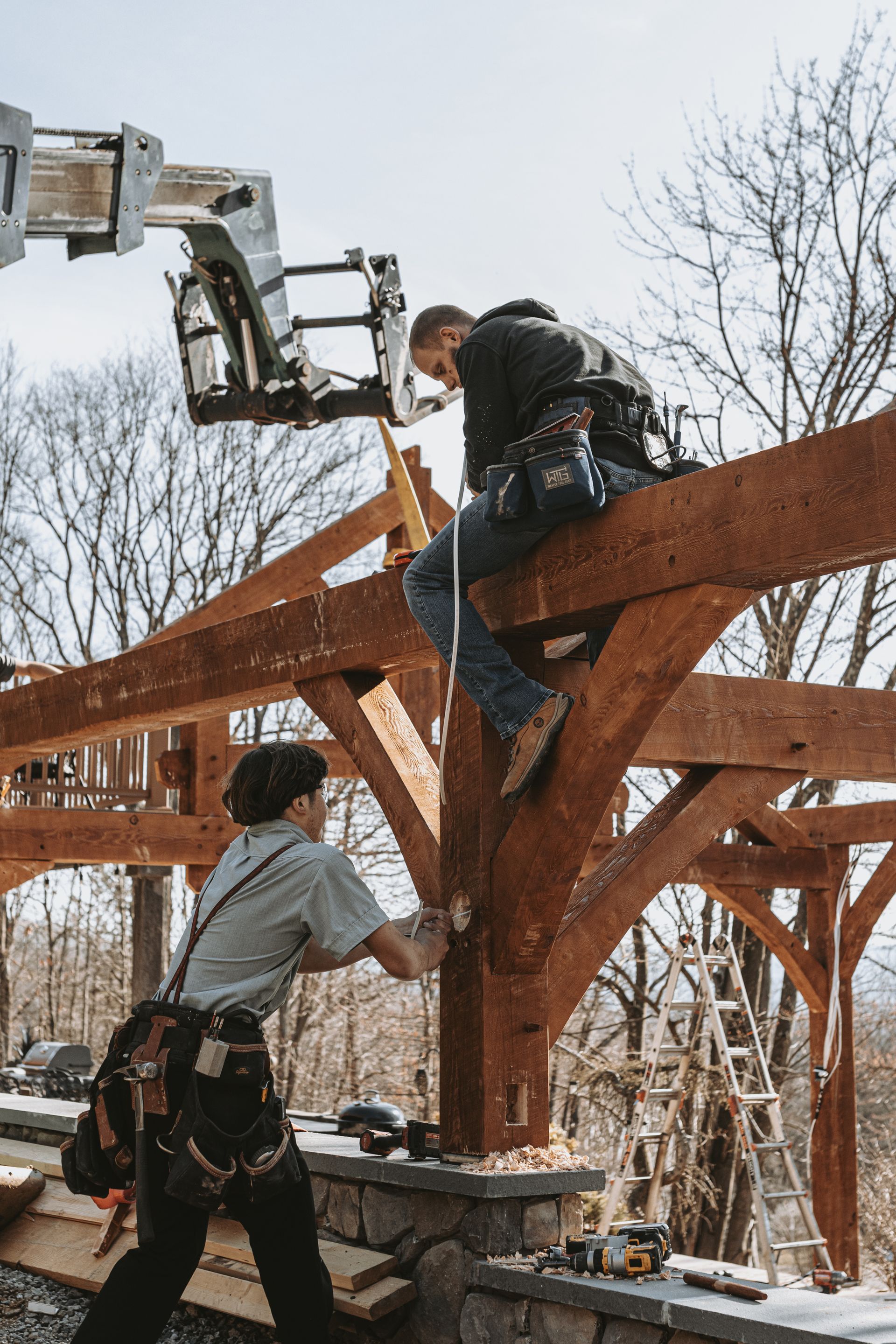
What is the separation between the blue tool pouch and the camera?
10.3 feet

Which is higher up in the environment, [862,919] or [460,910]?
[862,919]

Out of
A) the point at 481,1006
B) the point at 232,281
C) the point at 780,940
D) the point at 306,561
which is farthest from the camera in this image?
the point at 306,561

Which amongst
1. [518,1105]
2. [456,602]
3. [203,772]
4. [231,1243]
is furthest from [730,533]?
[203,772]

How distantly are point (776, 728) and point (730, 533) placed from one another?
2.62 meters

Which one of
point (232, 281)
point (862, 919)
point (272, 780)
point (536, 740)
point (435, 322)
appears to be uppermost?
point (232, 281)

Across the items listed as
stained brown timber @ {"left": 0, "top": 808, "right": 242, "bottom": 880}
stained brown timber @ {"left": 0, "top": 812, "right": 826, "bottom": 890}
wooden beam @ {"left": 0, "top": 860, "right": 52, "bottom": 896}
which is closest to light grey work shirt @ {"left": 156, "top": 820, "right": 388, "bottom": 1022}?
stained brown timber @ {"left": 0, "top": 812, "right": 826, "bottom": 890}

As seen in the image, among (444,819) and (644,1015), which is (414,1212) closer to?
(444,819)

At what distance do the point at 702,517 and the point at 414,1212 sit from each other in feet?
7.29

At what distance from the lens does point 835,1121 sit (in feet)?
29.6

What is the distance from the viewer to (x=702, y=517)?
10.1 feet

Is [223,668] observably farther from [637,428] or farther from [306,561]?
[306,561]

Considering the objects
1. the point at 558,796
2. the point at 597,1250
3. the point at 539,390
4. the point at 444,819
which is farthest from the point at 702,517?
the point at 597,1250

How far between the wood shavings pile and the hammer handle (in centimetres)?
44

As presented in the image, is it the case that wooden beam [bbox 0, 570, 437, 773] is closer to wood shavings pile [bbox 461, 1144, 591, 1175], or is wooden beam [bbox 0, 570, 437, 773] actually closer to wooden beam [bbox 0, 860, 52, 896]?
wood shavings pile [bbox 461, 1144, 591, 1175]
